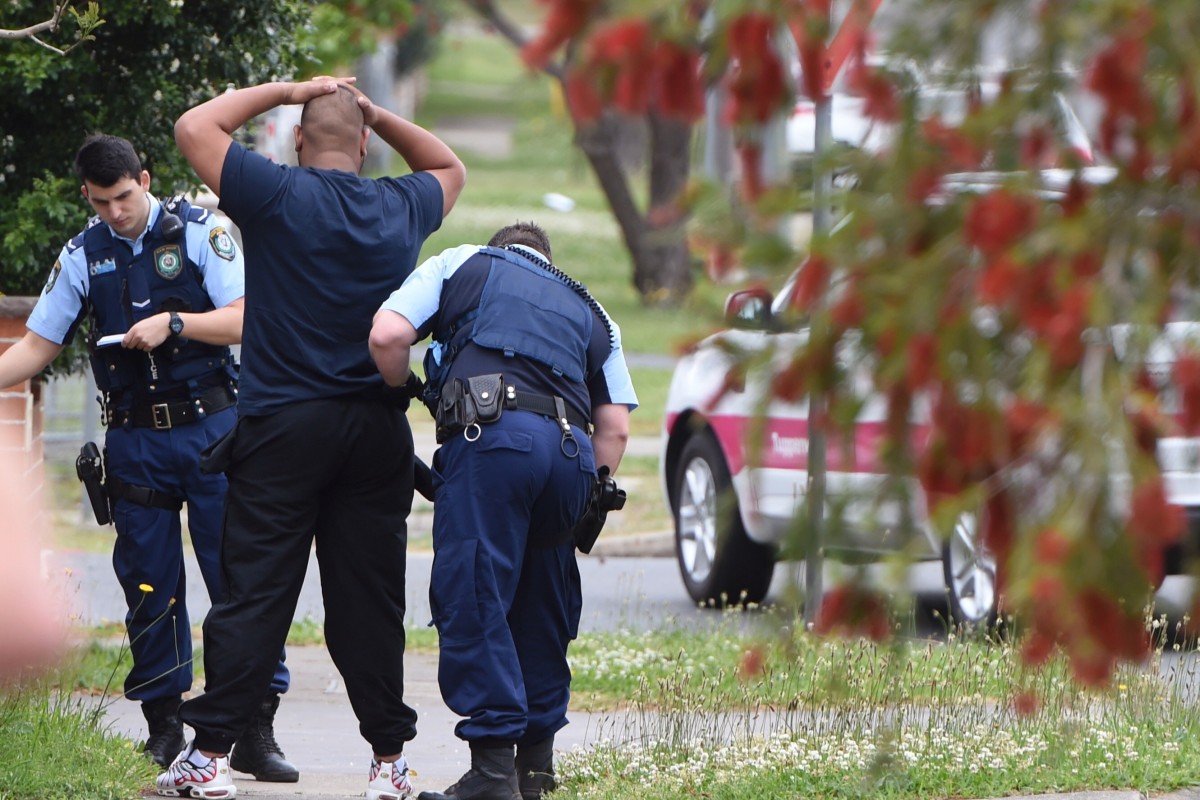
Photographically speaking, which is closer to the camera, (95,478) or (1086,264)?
(1086,264)

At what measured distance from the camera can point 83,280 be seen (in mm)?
5598

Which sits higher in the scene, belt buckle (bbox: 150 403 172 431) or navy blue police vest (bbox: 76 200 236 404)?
navy blue police vest (bbox: 76 200 236 404)

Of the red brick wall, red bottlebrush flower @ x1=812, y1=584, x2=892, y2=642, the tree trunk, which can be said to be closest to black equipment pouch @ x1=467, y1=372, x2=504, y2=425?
the red brick wall

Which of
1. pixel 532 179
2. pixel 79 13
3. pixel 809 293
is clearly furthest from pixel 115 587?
pixel 532 179

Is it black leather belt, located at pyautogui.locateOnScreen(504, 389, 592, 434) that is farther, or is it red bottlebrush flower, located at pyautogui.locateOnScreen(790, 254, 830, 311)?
black leather belt, located at pyautogui.locateOnScreen(504, 389, 592, 434)

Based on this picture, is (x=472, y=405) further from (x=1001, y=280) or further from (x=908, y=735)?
(x=1001, y=280)

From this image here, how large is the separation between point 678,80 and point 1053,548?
66 cm

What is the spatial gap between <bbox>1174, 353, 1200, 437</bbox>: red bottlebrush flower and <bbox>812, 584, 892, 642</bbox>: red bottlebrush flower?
1.67 feet

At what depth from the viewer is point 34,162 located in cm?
696

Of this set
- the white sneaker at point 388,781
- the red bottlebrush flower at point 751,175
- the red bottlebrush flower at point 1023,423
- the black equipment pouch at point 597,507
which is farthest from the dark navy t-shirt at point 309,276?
the red bottlebrush flower at point 1023,423

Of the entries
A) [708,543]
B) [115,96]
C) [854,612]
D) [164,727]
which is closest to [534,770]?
[164,727]

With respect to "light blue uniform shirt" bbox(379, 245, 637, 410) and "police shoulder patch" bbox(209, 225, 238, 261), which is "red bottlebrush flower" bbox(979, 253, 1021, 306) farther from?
"police shoulder patch" bbox(209, 225, 238, 261)

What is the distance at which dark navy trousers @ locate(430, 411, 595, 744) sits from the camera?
491 cm

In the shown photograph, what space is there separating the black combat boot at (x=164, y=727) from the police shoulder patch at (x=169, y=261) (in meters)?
1.32
